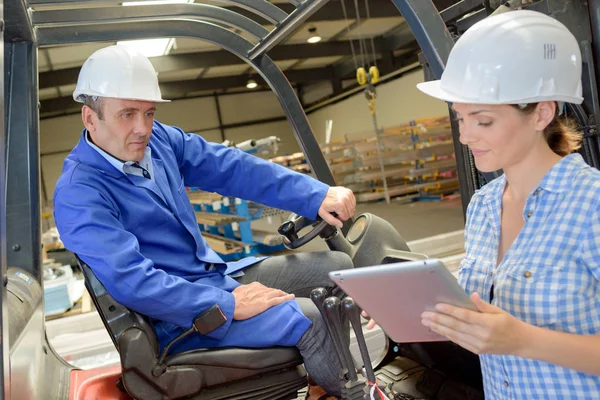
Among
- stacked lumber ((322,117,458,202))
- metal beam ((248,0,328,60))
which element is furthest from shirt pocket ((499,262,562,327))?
stacked lumber ((322,117,458,202))

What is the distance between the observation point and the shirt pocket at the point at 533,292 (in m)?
1.27

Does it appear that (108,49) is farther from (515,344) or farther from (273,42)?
(515,344)

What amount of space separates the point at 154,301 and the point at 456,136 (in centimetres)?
204

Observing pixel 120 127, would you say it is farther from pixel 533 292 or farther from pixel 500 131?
pixel 533 292

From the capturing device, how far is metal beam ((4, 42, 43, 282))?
7.27 ft

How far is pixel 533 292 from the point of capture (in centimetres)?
130

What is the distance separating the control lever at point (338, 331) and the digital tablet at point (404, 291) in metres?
0.15

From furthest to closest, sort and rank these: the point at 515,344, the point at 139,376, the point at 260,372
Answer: the point at 260,372 → the point at 139,376 → the point at 515,344

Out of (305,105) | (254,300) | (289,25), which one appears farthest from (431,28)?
(305,105)

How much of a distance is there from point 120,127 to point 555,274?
4.96 feet

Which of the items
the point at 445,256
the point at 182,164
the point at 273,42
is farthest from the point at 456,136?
the point at 445,256

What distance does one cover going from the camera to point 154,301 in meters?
1.82

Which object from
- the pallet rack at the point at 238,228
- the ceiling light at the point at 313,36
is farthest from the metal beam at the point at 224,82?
the pallet rack at the point at 238,228

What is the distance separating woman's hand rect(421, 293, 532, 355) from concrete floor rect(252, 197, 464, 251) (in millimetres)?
6533
